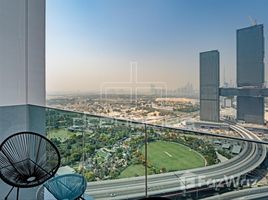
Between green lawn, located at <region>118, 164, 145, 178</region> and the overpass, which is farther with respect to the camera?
the overpass

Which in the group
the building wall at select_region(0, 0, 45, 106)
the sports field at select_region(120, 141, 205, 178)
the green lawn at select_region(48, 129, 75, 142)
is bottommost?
the sports field at select_region(120, 141, 205, 178)

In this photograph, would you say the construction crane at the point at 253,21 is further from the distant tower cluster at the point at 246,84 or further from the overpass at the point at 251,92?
the overpass at the point at 251,92

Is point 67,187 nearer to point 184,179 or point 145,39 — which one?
point 184,179

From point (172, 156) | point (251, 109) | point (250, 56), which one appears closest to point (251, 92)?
point (251, 109)

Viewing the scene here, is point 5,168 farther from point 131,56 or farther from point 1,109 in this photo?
point 131,56

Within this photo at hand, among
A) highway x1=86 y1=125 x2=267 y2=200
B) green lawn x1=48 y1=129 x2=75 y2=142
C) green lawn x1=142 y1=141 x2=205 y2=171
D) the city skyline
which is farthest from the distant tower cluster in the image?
green lawn x1=48 y1=129 x2=75 y2=142

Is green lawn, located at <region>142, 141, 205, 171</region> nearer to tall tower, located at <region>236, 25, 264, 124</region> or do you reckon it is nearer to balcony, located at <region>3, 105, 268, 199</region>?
balcony, located at <region>3, 105, 268, 199</region>

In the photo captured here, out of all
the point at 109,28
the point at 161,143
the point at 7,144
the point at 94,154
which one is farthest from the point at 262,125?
the point at 7,144
